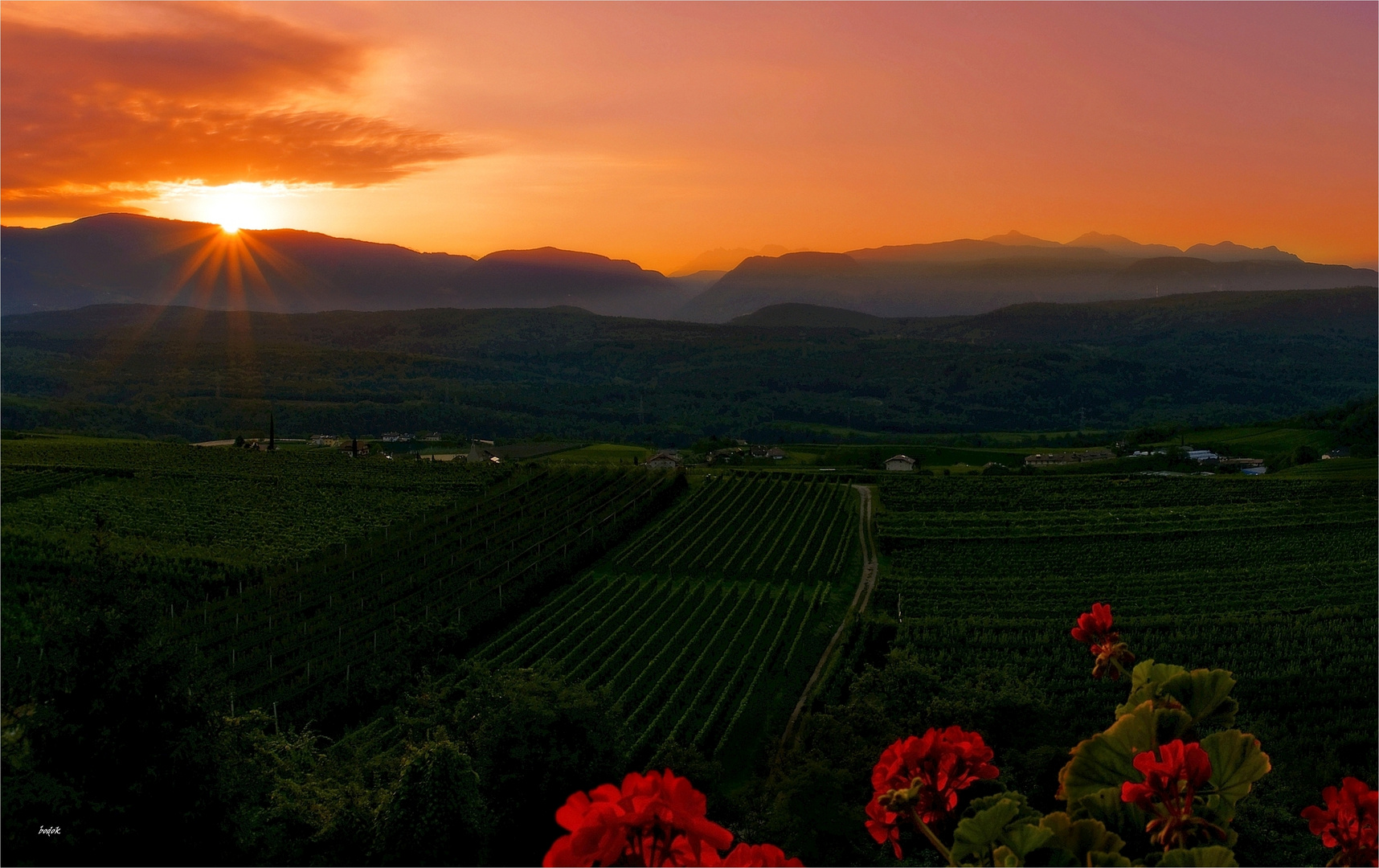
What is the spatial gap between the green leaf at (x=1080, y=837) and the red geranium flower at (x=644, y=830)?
0.73 meters

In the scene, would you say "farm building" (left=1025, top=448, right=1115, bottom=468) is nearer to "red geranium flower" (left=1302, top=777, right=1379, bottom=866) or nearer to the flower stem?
"red geranium flower" (left=1302, top=777, right=1379, bottom=866)

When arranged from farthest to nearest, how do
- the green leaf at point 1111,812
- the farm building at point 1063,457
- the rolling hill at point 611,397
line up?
1. the rolling hill at point 611,397
2. the farm building at point 1063,457
3. the green leaf at point 1111,812

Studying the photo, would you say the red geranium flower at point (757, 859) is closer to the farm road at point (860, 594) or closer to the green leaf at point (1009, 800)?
the green leaf at point (1009, 800)

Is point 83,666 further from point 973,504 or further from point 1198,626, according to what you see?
point 973,504

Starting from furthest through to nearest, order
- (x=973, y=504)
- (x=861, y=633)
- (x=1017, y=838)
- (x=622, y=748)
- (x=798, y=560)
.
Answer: (x=973, y=504), (x=798, y=560), (x=861, y=633), (x=622, y=748), (x=1017, y=838)

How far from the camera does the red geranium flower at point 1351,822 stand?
9.01 feet

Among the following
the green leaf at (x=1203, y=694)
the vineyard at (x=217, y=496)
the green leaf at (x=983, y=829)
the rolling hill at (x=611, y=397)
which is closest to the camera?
the green leaf at (x=983, y=829)

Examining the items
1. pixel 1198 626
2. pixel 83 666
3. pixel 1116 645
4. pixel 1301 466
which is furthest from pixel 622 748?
pixel 1301 466

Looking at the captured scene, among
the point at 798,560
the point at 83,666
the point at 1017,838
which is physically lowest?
the point at 798,560

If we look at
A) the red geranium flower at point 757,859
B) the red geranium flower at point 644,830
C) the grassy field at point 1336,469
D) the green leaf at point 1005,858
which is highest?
the red geranium flower at point 644,830

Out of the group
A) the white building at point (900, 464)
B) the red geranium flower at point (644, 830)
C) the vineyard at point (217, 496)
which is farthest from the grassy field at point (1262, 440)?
the red geranium flower at point (644, 830)

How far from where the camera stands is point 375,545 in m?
43.0

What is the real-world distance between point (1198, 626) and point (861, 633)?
11498 millimetres

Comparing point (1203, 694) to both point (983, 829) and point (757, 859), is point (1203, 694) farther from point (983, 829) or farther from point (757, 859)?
point (757, 859)
